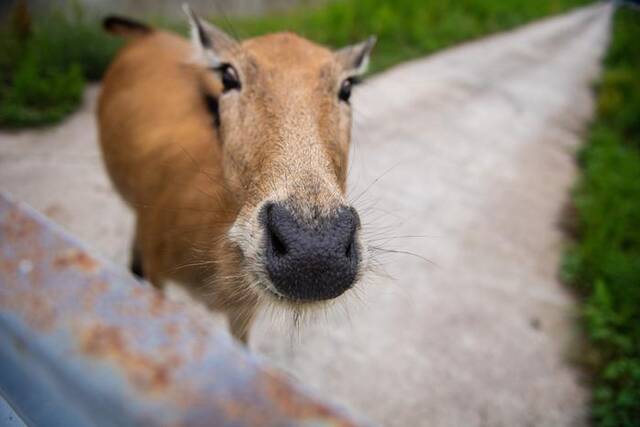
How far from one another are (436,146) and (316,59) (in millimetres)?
4258

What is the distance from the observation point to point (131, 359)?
441 millimetres

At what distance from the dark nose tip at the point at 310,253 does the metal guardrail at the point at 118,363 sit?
2.68 ft

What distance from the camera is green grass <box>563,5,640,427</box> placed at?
10.4 feet

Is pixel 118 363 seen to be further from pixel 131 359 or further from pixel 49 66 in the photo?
pixel 49 66

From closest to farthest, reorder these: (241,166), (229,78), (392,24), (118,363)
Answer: (118,363) < (241,166) < (229,78) < (392,24)

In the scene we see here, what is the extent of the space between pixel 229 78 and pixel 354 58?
691 mm

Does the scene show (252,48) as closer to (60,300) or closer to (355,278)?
(355,278)

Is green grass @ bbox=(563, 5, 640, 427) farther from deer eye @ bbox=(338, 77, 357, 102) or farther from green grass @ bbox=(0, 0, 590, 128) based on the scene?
green grass @ bbox=(0, 0, 590, 128)

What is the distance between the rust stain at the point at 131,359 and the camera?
1.41 feet

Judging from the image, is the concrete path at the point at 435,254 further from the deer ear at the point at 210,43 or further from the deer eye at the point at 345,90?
the deer ear at the point at 210,43

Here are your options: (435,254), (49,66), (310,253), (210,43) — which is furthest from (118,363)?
(49,66)

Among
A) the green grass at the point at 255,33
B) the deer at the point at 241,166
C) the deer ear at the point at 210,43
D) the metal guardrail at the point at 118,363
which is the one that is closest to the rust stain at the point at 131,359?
the metal guardrail at the point at 118,363

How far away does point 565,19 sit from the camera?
17.6m

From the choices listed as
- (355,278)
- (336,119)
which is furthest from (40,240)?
(336,119)
